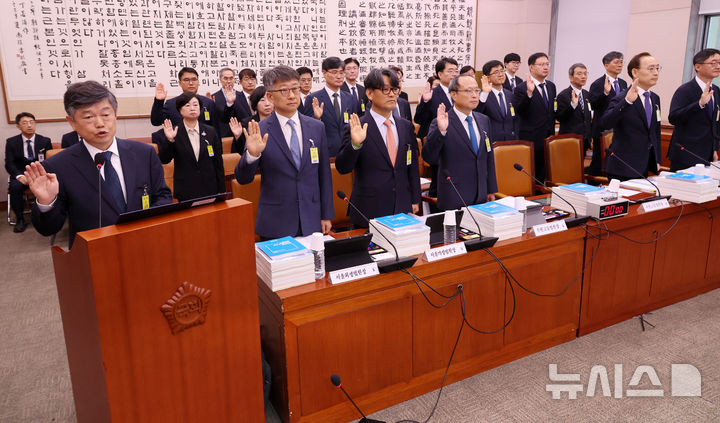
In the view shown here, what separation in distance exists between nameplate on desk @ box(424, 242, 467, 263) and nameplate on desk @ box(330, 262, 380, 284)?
252mm

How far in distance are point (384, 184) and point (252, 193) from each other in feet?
2.64

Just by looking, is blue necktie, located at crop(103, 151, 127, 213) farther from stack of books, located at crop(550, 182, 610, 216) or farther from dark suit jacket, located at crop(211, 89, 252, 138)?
dark suit jacket, located at crop(211, 89, 252, 138)

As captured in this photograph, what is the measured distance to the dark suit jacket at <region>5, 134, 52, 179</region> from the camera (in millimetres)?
5348

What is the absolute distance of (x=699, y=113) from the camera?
13.2ft

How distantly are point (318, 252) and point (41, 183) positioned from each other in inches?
38.6

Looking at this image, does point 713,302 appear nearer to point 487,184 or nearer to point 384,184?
point 487,184

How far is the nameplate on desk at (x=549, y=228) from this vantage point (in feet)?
7.87

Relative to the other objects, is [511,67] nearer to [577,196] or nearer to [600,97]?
[600,97]

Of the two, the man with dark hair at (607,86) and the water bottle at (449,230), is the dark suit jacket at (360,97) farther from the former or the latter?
the water bottle at (449,230)

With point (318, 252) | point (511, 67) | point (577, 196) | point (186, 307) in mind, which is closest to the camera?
point (186, 307)

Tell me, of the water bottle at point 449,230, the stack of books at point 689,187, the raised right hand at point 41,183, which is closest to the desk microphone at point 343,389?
the water bottle at point 449,230

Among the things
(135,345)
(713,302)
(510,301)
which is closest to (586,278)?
(510,301)

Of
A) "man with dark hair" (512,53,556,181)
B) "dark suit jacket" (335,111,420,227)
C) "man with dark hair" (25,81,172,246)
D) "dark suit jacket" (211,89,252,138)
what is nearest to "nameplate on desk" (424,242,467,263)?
→ "dark suit jacket" (335,111,420,227)

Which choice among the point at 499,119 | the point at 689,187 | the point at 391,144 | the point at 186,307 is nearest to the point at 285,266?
the point at 186,307
